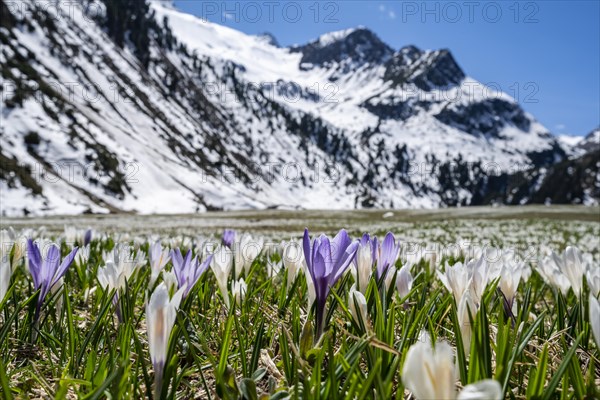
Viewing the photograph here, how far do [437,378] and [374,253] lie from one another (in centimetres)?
117

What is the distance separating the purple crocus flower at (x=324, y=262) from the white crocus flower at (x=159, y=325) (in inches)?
20.0

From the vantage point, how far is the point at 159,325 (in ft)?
3.57

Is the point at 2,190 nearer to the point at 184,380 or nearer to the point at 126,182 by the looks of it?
the point at 126,182

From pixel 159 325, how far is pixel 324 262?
58 centimetres

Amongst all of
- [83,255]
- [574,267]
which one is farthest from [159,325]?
[574,267]

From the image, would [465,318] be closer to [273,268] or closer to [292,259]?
[292,259]

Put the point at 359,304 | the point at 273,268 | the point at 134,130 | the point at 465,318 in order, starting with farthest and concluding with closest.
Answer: the point at 134,130 < the point at 273,268 < the point at 359,304 < the point at 465,318

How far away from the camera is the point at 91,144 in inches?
2576

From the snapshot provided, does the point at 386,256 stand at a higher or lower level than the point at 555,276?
higher

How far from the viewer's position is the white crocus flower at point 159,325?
1.07m

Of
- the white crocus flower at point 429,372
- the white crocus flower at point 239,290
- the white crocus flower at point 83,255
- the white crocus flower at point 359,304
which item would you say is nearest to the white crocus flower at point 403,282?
the white crocus flower at point 359,304

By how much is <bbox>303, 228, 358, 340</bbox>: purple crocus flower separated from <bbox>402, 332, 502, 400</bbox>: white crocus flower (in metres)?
0.67

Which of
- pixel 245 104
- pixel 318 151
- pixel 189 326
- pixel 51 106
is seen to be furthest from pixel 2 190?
pixel 318 151

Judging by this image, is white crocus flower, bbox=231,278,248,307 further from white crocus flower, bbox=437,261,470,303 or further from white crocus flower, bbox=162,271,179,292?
white crocus flower, bbox=437,261,470,303
